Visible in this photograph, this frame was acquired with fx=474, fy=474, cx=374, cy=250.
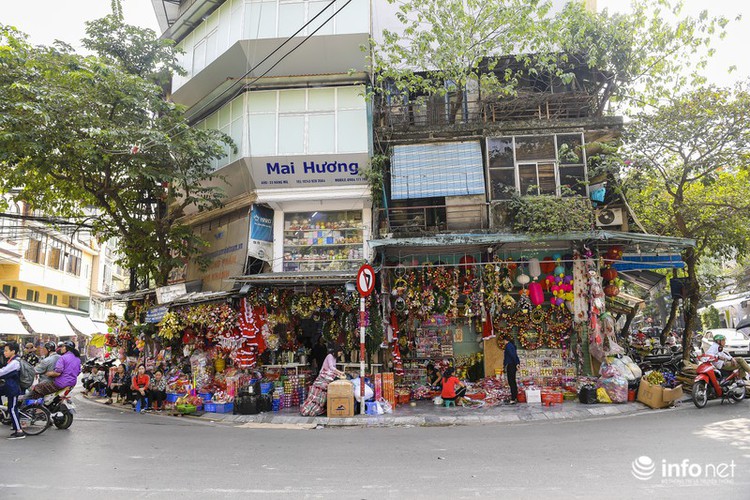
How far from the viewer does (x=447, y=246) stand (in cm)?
1338

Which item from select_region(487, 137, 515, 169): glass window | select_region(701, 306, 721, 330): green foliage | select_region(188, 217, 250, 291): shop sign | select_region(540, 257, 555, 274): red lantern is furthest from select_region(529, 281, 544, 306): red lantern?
select_region(701, 306, 721, 330): green foliage

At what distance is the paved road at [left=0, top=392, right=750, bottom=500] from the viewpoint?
5.43 meters

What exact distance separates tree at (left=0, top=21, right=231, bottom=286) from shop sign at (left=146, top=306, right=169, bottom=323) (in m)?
0.90

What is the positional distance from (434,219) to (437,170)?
4.95 feet

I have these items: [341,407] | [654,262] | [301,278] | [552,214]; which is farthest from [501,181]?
[341,407]

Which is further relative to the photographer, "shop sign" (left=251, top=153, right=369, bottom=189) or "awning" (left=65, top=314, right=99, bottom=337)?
"awning" (left=65, top=314, right=99, bottom=337)

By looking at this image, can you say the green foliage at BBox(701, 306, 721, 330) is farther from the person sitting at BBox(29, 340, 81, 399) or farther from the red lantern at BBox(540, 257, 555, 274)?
the person sitting at BBox(29, 340, 81, 399)

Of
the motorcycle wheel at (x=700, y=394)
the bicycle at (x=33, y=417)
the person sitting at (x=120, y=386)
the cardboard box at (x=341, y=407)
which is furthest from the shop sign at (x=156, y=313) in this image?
the motorcycle wheel at (x=700, y=394)

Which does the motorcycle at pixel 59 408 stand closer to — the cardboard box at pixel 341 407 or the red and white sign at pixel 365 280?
the cardboard box at pixel 341 407

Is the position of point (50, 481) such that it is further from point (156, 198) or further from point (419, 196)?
point (156, 198)

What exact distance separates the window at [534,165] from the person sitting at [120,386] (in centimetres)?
1254

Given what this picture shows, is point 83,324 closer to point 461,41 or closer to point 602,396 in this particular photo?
point 461,41

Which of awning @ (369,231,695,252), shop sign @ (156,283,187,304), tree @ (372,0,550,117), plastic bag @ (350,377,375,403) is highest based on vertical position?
tree @ (372,0,550,117)

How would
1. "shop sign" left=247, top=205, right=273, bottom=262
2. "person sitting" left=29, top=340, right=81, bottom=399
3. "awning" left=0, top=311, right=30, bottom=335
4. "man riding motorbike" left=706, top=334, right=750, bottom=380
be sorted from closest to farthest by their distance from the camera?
"person sitting" left=29, top=340, right=81, bottom=399 → "man riding motorbike" left=706, top=334, right=750, bottom=380 → "shop sign" left=247, top=205, right=273, bottom=262 → "awning" left=0, top=311, right=30, bottom=335
